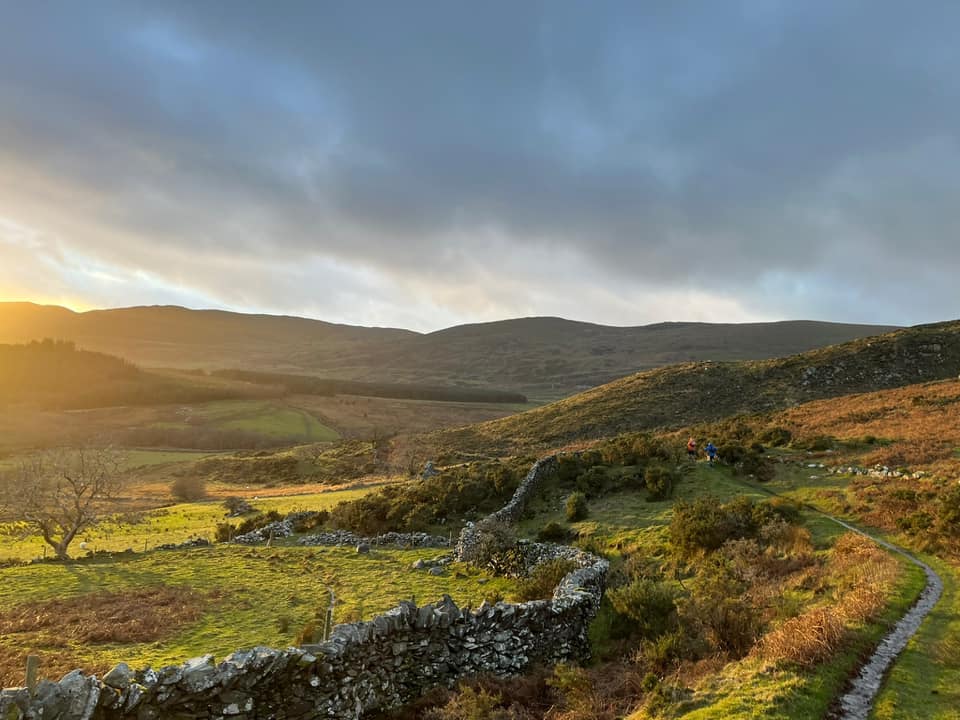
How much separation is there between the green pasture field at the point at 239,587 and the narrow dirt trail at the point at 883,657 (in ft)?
32.9

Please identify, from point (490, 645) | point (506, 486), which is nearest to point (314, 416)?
point (506, 486)

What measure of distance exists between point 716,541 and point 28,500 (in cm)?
3480

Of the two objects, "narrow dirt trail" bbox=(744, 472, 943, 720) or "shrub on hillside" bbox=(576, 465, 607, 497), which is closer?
"narrow dirt trail" bbox=(744, 472, 943, 720)

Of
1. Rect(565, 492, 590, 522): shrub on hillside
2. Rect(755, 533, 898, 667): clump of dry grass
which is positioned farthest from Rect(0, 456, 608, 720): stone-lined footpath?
Rect(565, 492, 590, 522): shrub on hillside

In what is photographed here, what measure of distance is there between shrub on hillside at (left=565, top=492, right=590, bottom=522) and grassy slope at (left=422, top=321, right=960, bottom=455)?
124ft

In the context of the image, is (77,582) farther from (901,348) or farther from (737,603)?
(901,348)

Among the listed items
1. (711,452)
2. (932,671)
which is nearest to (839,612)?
(932,671)

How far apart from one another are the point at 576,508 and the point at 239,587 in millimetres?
14751

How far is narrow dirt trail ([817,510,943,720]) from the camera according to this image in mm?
7599

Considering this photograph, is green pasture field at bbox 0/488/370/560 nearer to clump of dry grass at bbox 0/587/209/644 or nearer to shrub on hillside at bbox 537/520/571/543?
clump of dry grass at bbox 0/587/209/644

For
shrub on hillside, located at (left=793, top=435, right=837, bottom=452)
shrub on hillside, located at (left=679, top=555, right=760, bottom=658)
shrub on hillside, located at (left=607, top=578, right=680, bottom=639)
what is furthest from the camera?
shrub on hillside, located at (left=793, top=435, right=837, bottom=452)

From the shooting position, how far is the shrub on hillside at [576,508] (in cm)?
2441

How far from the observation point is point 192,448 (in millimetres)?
95750

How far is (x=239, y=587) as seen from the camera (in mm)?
19984
